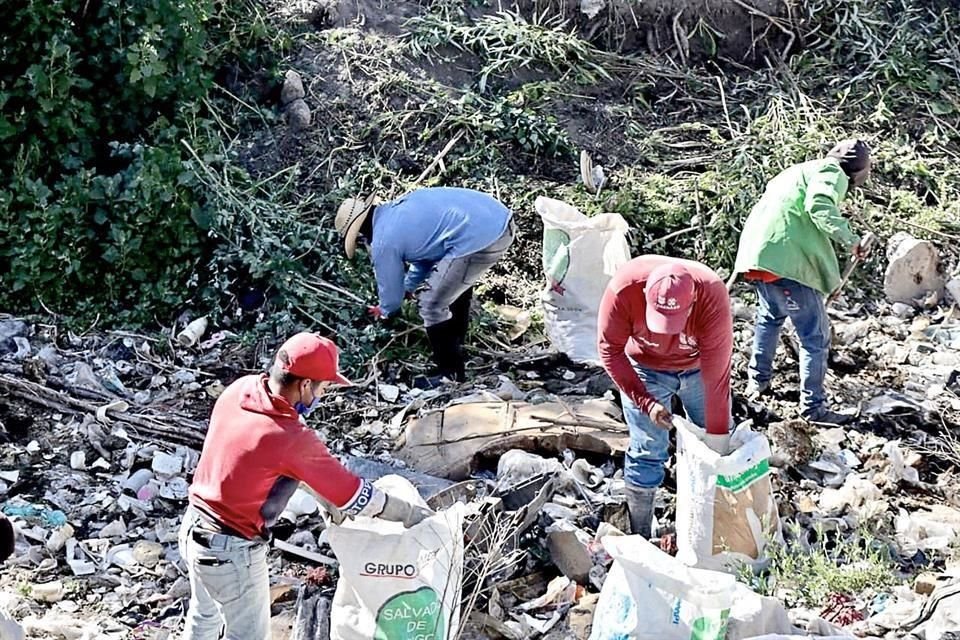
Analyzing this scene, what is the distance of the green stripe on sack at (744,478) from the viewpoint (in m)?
4.52

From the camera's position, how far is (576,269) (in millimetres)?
6539

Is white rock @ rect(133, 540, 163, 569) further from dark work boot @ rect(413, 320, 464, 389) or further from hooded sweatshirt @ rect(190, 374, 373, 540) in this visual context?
dark work boot @ rect(413, 320, 464, 389)

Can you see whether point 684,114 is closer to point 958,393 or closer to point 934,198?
point 934,198

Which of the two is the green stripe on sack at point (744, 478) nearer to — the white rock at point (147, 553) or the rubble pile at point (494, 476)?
the rubble pile at point (494, 476)

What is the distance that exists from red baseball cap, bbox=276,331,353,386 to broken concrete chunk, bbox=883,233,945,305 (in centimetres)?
465

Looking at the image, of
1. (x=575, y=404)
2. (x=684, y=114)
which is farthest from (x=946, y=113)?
(x=575, y=404)

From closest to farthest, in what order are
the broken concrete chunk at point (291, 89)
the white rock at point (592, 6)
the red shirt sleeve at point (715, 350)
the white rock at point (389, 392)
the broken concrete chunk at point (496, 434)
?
the red shirt sleeve at point (715, 350) < the broken concrete chunk at point (496, 434) < the white rock at point (389, 392) < the broken concrete chunk at point (291, 89) < the white rock at point (592, 6)

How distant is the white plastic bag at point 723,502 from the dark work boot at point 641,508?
253 millimetres

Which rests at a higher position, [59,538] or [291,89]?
[291,89]

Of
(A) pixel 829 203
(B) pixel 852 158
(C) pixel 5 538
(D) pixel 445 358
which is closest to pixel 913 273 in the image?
(B) pixel 852 158

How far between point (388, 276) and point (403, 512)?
2296 millimetres

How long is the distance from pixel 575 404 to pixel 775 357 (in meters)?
1.27

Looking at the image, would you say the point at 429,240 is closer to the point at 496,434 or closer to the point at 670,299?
the point at 496,434

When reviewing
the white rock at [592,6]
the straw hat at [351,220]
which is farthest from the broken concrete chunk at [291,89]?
the straw hat at [351,220]
